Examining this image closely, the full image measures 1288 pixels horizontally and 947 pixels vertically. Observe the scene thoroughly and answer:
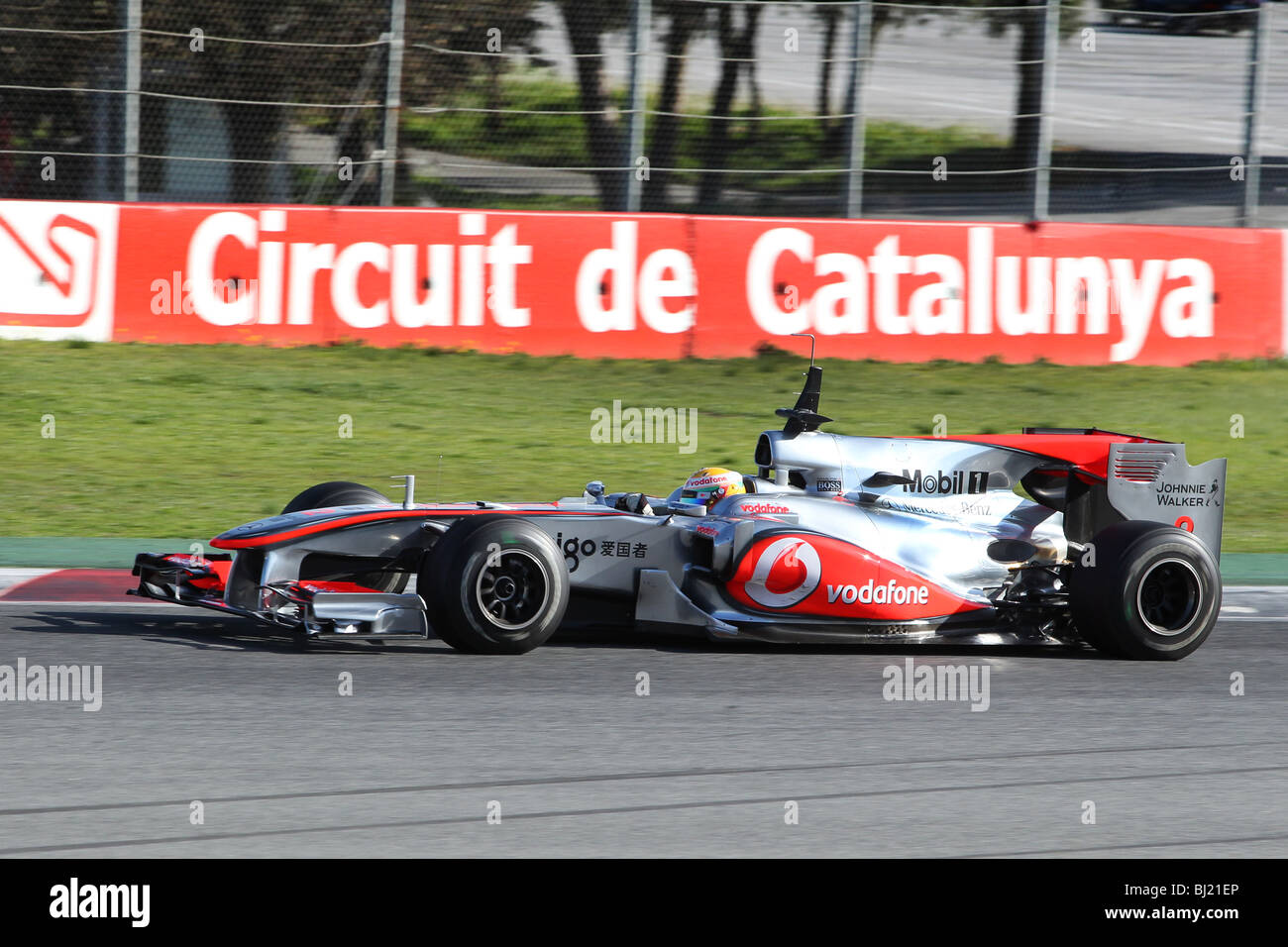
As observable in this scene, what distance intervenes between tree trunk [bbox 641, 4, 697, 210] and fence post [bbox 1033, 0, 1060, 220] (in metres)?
3.12

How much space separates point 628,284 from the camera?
14281mm

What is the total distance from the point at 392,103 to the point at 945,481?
844 centimetres

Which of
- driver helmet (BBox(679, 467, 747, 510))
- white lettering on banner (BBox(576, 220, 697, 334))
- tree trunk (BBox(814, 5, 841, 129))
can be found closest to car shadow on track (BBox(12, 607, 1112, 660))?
driver helmet (BBox(679, 467, 747, 510))

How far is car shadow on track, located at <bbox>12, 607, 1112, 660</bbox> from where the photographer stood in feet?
23.3

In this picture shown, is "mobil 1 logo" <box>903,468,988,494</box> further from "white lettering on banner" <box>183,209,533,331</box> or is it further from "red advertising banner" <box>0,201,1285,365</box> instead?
"white lettering on banner" <box>183,209,533,331</box>

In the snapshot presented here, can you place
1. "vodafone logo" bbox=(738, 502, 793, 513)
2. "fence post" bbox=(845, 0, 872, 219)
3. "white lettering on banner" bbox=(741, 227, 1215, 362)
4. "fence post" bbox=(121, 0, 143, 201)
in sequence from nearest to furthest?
1. "vodafone logo" bbox=(738, 502, 793, 513)
2. "fence post" bbox=(121, 0, 143, 201)
3. "white lettering on banner" bbox=(741, 227, 1215, 362)
4. "fence post" bbox=(845, 0, 872, 219)

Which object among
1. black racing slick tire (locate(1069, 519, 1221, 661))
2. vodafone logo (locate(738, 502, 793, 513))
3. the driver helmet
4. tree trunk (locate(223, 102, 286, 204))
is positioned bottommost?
black racing slick tire (locate(1069, 519, 1221, 661))

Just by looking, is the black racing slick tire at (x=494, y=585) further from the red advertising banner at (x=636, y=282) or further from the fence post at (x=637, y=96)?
the fence post at (x=637, y=96)

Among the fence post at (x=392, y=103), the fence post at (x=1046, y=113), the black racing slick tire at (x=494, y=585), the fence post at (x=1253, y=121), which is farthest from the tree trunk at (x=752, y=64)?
the black racing slick tire at (x=494, y=585)

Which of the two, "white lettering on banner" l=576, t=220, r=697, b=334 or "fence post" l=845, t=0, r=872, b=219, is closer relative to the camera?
"white lettering on banner" l=576, t=220, r=697, b=334

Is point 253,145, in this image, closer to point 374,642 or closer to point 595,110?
point 595,110

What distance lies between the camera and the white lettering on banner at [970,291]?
566 inches
